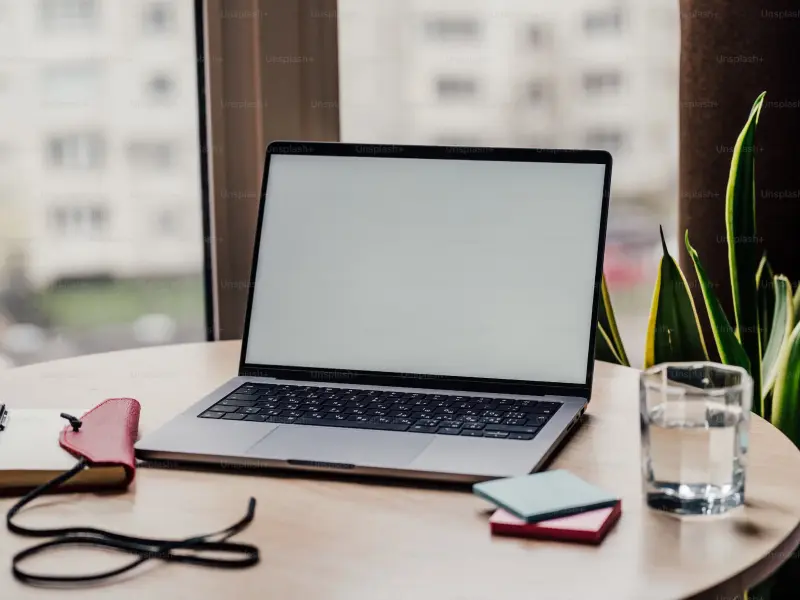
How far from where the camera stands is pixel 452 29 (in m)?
1.74

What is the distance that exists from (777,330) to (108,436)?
1.00m

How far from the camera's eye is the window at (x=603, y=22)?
1718mm

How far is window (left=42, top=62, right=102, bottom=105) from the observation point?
1.71m

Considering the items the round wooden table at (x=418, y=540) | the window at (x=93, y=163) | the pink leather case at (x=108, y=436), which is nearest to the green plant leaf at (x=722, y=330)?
the round wooden table at (x=418, y=540)

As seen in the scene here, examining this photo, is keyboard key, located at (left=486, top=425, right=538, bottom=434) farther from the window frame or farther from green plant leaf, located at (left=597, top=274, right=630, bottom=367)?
Answer: the window frame

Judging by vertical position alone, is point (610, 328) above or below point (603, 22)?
below

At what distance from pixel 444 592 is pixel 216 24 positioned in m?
1.31

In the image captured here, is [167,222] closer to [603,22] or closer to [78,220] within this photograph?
[78,220]

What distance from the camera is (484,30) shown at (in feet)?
5.71

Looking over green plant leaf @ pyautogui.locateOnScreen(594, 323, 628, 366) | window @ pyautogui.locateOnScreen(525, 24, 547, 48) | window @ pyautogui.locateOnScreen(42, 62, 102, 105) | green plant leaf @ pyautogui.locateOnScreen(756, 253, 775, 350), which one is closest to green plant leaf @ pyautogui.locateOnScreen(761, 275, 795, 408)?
green plant leaf @ pyautogui.locateOnScreen(756, 253, 775, 350)

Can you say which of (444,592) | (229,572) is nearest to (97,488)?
(229,572)

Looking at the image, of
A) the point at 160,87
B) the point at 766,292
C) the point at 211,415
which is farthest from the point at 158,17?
the point at 766,292

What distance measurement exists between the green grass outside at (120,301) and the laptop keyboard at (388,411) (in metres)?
0.82

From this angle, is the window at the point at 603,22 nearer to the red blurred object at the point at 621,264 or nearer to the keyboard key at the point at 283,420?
the red blurred object at the point at 621,264
